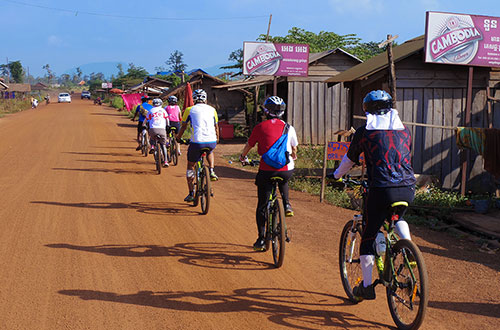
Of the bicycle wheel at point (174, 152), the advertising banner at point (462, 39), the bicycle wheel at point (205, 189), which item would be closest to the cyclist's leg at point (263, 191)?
the bicycle wheel at point (205, 189)

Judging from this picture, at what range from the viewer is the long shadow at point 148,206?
8.81m

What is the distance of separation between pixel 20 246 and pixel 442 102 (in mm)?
10727

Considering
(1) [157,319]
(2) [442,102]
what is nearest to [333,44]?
(2) [442,102]

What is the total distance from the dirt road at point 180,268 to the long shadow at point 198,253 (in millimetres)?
13

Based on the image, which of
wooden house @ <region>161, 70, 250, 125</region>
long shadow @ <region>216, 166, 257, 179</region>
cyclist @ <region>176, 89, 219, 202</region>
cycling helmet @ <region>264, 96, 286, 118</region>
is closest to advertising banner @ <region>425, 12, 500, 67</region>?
long shadow @ <region>216, 166, 257, 179</region>

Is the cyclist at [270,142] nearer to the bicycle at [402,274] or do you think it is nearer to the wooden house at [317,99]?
the bicycle at [402,274]

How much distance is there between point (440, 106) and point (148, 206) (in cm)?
823

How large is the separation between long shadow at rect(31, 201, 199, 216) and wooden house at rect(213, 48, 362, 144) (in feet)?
42.2

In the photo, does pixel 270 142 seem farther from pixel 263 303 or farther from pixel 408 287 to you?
pixel 408 287

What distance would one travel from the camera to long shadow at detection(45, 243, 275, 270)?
611 cm

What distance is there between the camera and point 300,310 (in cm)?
473

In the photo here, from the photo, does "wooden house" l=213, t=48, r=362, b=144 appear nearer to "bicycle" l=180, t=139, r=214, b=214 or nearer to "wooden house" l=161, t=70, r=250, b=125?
"wooden house" l=161, t=70, r=250, b=125

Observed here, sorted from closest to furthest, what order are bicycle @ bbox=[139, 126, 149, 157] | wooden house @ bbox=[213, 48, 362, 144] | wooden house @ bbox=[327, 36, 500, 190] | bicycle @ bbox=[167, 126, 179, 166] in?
1. wooden house @ bbox=[327, 36, 500, 190]
2. bicycle @ bbox=[167, 126, 179, 166]
3. bicycle @ bbox=[139, 126, 149, 157]
4. wooden house @ bbox=[213, 48, 362, 144]

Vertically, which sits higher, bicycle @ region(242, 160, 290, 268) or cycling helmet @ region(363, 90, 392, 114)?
cycling helmet @ region(363, 90, 392, 114)
